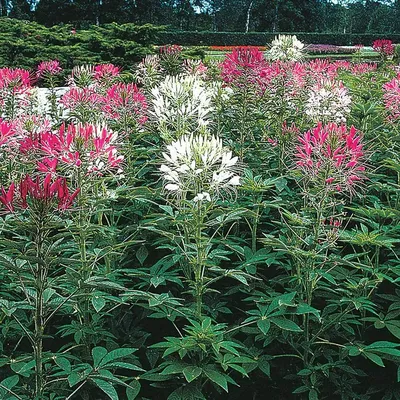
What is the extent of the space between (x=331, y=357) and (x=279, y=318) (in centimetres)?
44

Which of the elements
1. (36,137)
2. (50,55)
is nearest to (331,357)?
(36,137)

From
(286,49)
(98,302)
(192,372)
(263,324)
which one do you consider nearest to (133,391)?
(192,372)

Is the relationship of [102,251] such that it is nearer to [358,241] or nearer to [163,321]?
[163,321]

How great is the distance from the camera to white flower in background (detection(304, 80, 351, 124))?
3719 millimetres

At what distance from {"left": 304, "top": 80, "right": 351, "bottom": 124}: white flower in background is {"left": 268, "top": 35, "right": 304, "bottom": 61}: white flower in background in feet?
7.45

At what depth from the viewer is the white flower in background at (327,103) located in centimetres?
372

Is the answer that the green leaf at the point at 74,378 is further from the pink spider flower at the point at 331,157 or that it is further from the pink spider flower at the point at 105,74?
the pink spider flower at the point at 105,74

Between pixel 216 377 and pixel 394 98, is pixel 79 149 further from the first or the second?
pixel 394 98

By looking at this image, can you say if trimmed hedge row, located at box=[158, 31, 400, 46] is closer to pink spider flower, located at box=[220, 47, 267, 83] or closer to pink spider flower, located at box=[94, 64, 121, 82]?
pink spider flower, located at box=[94, 64, 121, 82]

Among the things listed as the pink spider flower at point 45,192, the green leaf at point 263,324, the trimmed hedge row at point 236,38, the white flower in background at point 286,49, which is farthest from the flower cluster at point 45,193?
the trimmed hedge row at point 236,38

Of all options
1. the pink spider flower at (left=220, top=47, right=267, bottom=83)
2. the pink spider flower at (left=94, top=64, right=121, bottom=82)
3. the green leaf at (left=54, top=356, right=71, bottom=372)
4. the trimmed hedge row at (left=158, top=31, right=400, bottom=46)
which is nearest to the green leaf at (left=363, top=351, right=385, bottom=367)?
the green leaf at (left=54, top=356, right=71, bottom=372)

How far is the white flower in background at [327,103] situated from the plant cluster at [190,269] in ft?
0.04

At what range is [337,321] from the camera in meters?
2.46

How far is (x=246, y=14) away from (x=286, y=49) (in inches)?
1805
